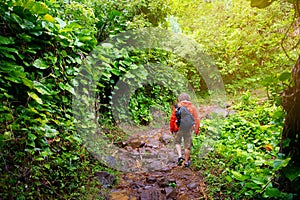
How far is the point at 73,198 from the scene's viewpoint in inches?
103

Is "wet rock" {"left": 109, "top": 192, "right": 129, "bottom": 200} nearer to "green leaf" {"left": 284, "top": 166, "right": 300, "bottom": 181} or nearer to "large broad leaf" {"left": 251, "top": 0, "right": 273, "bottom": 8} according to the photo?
"green leaf" {"left": 284, "top": 166, "right": 300, "bottom": 181}

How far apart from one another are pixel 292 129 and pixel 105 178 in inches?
101

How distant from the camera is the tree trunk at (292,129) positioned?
1.69 meters

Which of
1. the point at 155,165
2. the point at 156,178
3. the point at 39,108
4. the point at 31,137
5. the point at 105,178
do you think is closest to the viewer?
the point at 31,137

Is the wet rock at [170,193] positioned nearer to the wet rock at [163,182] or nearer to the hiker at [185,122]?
the wet rock at [163,182]

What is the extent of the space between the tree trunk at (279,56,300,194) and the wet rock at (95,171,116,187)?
2.31 metres

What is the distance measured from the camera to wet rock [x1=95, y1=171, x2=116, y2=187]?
10.8 feet

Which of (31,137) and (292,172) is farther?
(31,137)

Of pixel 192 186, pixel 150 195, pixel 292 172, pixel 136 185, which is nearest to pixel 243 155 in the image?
pixel 192 186

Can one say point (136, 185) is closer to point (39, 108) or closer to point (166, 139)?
Result: point (39, 108)

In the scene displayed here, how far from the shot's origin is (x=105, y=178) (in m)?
3.37

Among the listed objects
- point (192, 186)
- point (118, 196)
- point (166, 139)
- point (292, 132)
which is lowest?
point (118, 196)

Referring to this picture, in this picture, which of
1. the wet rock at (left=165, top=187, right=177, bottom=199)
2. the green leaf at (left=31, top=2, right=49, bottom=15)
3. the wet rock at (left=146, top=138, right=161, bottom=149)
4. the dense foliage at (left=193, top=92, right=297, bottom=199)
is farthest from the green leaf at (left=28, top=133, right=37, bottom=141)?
the wet rock at (left=146, top=138, right=161, bottom=149)

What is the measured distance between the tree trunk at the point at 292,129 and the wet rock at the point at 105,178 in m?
2.31
